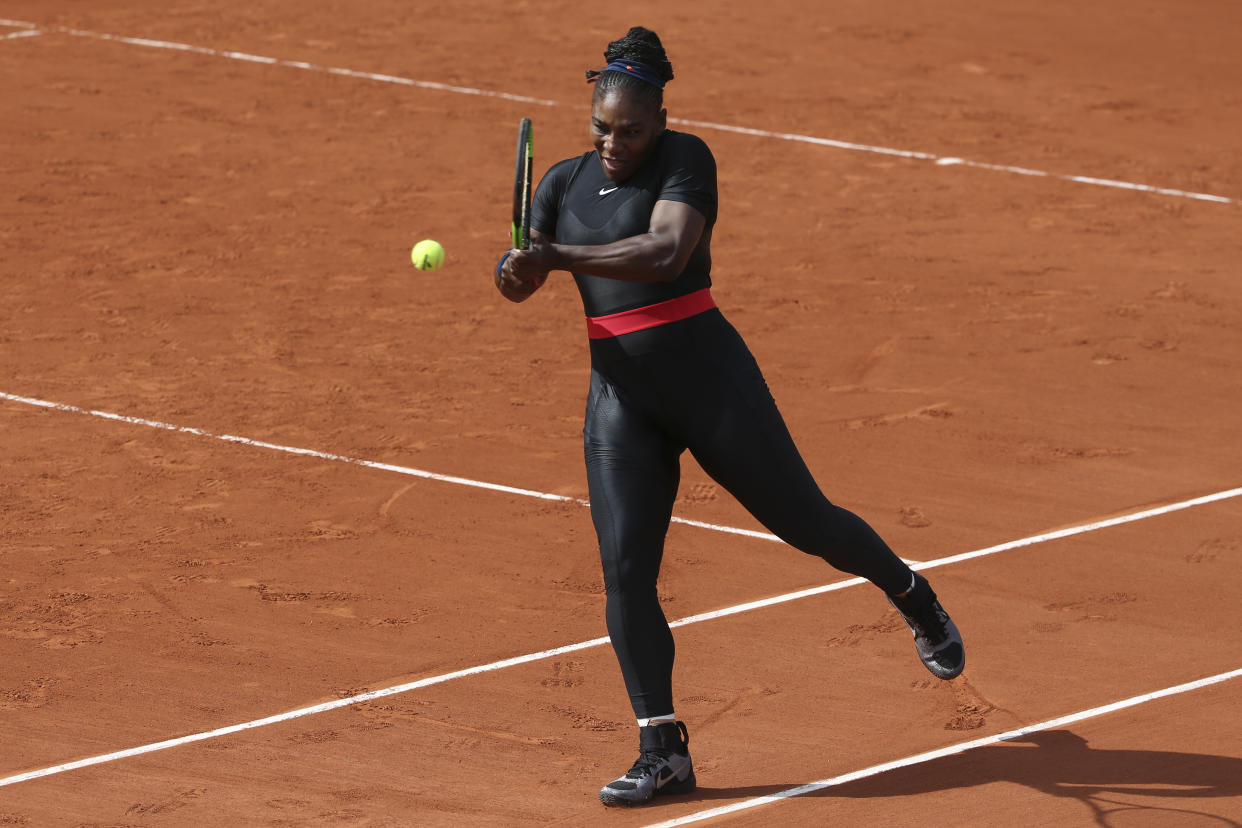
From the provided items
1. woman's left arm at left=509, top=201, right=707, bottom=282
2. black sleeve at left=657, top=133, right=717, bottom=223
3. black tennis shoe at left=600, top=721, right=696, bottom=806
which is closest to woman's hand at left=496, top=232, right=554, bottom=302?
woman's left arm at left=509, top=201, right=707, bottom=282

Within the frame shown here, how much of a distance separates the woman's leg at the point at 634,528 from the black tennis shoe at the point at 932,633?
37.3 inches

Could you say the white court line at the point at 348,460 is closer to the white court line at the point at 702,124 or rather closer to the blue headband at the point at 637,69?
the blue headband at the point at 637,69

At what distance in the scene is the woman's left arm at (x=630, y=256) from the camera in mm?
5543

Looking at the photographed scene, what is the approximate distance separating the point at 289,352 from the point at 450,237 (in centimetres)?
300

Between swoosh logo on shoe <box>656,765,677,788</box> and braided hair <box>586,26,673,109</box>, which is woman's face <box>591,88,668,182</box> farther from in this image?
swoosh logo on shoe <box>656,765,677,788</box>

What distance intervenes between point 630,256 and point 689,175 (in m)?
0.39

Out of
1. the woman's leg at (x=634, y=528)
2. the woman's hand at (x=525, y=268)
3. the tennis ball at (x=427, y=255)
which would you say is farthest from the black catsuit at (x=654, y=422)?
the tennis ball at (x=427, y=255)

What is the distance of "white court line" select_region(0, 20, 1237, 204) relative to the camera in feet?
52.2

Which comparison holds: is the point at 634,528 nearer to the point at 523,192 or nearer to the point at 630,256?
the point at 630,256

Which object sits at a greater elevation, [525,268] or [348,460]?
[525,268]

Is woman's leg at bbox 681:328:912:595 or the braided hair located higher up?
the braided hair

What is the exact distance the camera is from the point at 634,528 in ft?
19.4

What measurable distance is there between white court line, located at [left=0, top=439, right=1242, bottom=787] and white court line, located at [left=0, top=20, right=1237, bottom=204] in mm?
7126

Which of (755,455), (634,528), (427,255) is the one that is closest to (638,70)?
(755,455)
